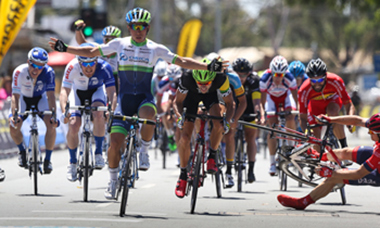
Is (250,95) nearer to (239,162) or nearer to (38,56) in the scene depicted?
(239,162)

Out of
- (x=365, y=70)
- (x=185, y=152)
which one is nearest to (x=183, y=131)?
(x=185, y=152)

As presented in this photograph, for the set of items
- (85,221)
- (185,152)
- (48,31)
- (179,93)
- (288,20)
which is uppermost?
(288,20)

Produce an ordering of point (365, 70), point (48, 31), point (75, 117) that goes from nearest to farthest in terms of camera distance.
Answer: point (75, 117)
point (48, 31)
point (365, 70)

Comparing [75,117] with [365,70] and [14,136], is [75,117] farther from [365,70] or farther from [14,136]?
[365,70]

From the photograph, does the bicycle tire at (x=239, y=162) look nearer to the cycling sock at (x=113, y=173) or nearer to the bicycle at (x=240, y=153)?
the bicycle at (x=240, y=153)

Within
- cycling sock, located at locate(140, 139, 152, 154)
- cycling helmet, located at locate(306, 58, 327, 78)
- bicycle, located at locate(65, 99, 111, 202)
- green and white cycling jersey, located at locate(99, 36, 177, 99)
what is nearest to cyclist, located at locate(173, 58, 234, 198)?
cycling sock, located at locate(140, 139, 152, 154)

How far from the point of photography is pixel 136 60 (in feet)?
34.9

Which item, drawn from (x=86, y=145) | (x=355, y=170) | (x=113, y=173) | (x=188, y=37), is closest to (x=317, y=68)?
(x=355, y=170)

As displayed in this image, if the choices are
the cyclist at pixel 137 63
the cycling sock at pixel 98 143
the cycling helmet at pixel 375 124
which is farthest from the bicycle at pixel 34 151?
the cycling helmet at pixel 375 124

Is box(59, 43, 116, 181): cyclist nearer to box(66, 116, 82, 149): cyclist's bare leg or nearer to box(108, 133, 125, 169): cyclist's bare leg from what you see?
box(66, 116, 82, 149): cyclist's bare leg

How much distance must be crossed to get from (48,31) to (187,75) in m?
34.3

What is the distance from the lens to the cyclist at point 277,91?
14.1 meters

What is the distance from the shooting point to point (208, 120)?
37.8 feet

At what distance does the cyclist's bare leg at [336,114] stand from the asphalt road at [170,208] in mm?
922
